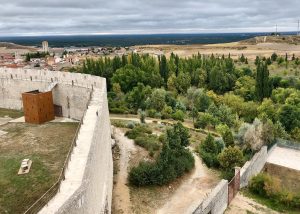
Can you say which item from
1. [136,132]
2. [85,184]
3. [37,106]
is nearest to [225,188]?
[85,184]

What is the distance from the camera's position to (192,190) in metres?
21.2

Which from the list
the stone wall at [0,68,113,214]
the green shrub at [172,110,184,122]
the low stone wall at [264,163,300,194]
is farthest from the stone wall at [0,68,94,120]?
the green shrub at [172,110,184,122]

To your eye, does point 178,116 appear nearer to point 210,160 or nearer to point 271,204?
point 210,160

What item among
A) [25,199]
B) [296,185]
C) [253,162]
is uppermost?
[25,199]

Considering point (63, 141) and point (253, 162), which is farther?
point (253, 162)

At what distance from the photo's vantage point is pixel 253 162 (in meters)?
22.6

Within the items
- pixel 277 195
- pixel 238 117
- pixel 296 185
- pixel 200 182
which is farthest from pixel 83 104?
pixel 238 117

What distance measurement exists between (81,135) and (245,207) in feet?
33.9

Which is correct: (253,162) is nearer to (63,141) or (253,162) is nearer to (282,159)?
(282,159)

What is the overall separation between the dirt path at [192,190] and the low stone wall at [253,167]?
1782mm

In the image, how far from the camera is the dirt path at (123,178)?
18328 mm

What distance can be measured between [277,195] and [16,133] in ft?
52.1

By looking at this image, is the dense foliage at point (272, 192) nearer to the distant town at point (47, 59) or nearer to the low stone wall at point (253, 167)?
the low stone wall at point (253, 167)

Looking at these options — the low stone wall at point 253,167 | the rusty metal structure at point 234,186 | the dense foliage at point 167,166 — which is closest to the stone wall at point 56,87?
the dense foliage at point 167,166
